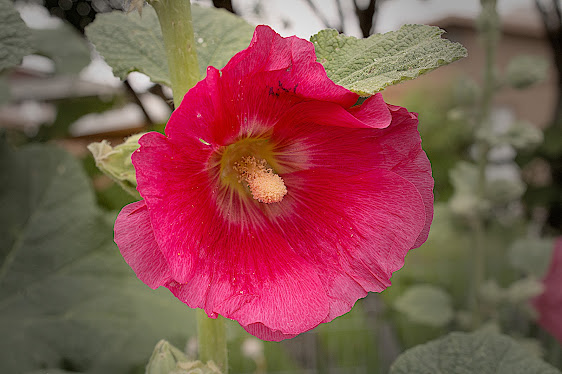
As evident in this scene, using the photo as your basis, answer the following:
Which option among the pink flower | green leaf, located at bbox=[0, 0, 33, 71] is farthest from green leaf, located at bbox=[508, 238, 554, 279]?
green leaf, located at bbox=[0, 0, 33, 71]

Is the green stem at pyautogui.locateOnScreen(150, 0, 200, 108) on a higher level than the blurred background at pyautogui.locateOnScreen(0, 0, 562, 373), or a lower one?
higher

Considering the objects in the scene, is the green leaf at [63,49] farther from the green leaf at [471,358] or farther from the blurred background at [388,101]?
the green leaf at [471,358]

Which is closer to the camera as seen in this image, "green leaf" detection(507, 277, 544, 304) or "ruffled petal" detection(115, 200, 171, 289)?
"ruffled petal" detection(115, 200, 171, 289)

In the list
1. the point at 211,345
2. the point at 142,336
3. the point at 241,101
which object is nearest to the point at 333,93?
the point at 241,101

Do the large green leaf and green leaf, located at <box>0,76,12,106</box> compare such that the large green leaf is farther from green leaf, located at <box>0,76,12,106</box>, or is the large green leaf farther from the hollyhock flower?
the hollyhock flower

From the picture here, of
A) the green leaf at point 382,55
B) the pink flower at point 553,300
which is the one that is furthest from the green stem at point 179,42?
the pink flower at point 553,300

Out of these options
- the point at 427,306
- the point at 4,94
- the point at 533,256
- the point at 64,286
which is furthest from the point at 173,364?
the point at 533,256

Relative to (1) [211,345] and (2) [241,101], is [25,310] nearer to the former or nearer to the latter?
(1) [211,345]
